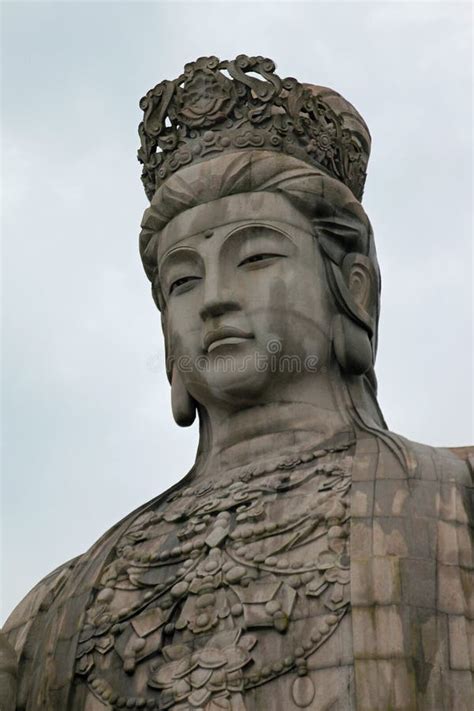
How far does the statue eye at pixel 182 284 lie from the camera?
14219 millimetres

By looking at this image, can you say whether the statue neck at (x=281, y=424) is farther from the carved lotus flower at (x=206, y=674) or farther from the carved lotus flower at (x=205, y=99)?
the carved lotus flower at (x=205, y=99)

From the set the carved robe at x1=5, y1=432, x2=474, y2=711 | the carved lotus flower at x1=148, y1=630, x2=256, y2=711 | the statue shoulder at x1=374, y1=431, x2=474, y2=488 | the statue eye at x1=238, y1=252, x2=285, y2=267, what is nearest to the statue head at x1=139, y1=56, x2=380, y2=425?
the statue eye at x1=238, y1=252, x2=285, y2=267

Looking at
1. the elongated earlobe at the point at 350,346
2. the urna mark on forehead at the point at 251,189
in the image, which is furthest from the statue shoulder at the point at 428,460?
the urna mark on forehead at the point at 251,189

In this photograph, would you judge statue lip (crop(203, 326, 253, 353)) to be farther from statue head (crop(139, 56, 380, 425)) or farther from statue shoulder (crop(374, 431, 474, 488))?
statue shoulder (crop(374, 431, 474, 488))

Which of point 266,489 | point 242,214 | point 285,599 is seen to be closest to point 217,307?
point 242,214

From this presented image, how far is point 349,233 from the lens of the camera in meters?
14.4

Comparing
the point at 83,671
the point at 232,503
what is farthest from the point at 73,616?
the point at 232,503

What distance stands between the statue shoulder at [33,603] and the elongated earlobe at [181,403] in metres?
1.41

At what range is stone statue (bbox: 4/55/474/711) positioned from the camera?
12125 mm

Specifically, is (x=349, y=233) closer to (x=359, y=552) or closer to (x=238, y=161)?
(x=238, y=161)

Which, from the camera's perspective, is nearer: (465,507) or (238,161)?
(465,507)

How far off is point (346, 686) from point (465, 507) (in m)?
1.68

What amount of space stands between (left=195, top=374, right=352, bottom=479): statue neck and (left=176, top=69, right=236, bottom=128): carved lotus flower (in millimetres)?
2403

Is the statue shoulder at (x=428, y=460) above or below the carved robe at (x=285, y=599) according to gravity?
above
